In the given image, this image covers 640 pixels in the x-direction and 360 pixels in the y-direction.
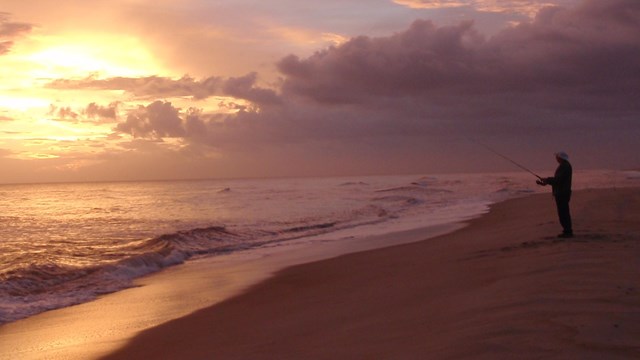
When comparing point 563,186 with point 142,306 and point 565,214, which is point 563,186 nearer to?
point 565,214

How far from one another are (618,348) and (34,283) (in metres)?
11.1

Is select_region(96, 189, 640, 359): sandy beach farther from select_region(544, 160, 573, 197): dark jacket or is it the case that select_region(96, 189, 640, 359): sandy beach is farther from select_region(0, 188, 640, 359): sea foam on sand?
select_region(544, 160, 573, 197): dark jacket

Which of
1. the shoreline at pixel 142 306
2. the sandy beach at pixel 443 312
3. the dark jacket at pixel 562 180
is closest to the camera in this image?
the sandy beach at pixel 443 312

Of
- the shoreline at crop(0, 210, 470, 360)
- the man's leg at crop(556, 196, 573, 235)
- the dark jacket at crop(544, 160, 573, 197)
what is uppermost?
the dark jacket at crop(544, 160, 573, 197)

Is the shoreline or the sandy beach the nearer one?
the sandy beach

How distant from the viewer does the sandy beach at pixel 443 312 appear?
5.27 m

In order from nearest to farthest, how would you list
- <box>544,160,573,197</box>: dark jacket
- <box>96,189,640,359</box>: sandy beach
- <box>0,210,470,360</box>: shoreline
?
<box>96,189,640,359</box>: sandy beach
<box>0,210,470,360</box>: shoreline
<box>544,160,573,197</box>: dark jacket

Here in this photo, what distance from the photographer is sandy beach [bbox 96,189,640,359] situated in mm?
5270

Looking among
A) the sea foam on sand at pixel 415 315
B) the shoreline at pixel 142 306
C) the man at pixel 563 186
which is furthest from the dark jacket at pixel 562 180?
the shoreline at pixel 142 306

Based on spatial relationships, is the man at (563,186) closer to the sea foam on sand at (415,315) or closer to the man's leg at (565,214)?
the man's leg at (565,214)

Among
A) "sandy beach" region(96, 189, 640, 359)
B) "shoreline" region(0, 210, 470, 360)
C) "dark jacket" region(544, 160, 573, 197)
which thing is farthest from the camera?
"dark jacket" region(544, 160, 573, 197)

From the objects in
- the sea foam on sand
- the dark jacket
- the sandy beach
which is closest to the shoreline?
the sea foam on sand

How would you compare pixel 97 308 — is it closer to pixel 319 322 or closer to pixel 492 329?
pixel 319 322

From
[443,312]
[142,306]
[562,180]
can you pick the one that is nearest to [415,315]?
A: [443,312]
